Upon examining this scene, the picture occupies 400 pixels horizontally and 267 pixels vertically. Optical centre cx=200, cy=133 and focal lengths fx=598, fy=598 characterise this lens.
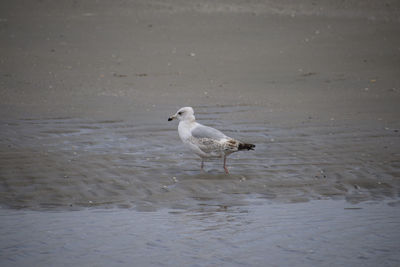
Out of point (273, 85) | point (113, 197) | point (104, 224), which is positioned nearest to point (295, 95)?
point (273, 85)

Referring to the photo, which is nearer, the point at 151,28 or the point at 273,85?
the point at 273,85

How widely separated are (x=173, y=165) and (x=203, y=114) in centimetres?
284

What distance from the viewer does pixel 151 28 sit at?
17016 millimetres

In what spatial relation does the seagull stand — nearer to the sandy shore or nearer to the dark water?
the dark water

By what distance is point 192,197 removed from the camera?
22.8ft

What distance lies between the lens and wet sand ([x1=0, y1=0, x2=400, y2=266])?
6.55 meters

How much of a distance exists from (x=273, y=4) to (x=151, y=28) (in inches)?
171

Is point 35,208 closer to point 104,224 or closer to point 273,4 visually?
point 104,224

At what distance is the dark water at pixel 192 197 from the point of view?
218 inches

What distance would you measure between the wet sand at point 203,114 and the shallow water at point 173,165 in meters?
0.03

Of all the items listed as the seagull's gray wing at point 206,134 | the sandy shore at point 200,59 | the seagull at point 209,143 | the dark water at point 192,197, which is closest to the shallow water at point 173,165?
the dark water at point 192,197

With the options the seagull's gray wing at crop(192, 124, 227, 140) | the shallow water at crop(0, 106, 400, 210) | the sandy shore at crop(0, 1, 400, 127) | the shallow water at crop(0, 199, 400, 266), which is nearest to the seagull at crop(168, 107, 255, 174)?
the seagull's gray wing at crop(192, 124, 227, 140)

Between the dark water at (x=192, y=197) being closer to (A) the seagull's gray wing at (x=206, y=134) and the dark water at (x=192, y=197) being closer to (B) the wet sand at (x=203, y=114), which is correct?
(B) the wet sand at (x=203, y=114)

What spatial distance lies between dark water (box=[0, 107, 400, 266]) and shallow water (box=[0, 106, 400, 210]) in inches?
0.7
